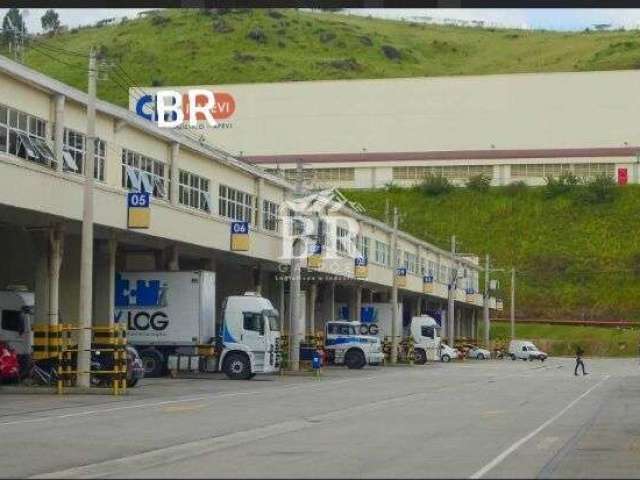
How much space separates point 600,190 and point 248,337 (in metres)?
91.2

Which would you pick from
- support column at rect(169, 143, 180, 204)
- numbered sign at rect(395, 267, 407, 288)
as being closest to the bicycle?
support column at rect(169, 143, 180, 204)

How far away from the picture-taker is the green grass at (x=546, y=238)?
4833 inches

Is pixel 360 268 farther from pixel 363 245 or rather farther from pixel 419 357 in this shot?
pixel 419 357

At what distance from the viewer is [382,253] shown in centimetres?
8881

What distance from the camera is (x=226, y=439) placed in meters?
22.6

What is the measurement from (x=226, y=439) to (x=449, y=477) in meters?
7.00

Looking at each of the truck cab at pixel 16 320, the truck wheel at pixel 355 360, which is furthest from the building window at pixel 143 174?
the truck wheel at pixel 355 360

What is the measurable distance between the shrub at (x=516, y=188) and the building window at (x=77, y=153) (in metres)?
95.1

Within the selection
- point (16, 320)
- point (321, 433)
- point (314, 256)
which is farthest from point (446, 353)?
point (321, 433)

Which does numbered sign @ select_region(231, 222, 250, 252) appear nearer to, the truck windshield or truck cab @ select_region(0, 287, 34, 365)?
the truck windshield

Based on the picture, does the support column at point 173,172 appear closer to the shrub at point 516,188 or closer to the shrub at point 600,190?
the shrub at point 600,190

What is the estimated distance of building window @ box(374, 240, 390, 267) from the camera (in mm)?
86925

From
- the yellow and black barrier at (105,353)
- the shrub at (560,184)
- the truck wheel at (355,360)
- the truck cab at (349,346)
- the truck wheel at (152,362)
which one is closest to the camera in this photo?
the yellow and black barrier at (105,353)
